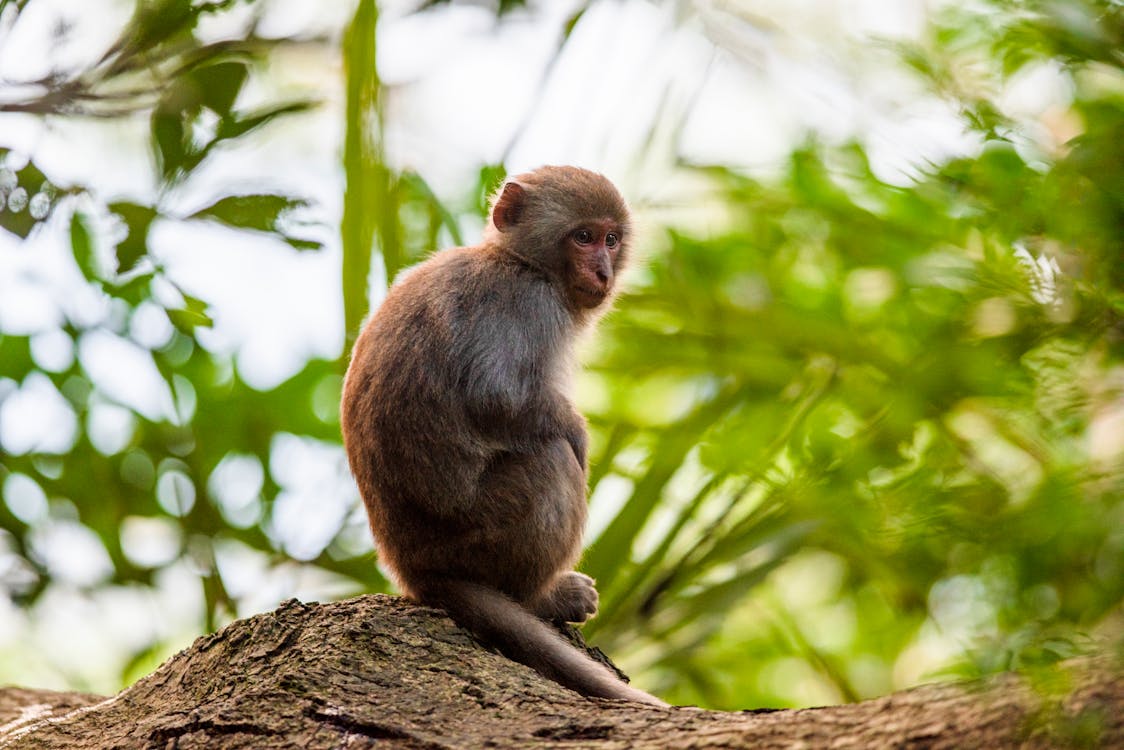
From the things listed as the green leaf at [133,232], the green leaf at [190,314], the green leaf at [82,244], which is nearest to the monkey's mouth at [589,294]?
the green leaf at [82,244]

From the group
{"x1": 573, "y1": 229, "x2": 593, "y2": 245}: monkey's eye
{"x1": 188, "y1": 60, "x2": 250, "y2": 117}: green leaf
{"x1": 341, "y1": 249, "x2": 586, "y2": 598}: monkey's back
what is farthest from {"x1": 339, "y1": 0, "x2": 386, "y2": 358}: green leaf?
{"x1": 188, "y1": 60, "x2": 250, "y2": 117}: green leaf

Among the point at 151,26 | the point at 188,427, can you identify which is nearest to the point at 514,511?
the point at 151,26

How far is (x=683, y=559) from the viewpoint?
4.98 m

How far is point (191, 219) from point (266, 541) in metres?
3.98

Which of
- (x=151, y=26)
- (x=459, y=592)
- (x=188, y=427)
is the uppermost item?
(x=151, y=26)

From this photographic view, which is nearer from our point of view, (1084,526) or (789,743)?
(1084,526)

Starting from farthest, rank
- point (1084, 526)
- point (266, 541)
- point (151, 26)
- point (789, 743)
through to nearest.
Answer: point (266, 541) → point (151, 26) → point (789, 743) → point (1084, 526)

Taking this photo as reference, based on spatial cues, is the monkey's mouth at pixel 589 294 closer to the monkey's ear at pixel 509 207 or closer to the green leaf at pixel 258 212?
the monkey's ear at pixel 509 207

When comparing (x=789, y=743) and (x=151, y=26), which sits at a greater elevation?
(x=151, y=26)

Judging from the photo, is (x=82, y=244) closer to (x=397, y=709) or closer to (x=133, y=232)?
(x=133, y=232)

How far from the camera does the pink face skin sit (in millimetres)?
4520

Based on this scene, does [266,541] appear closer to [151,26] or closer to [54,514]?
[54,514]

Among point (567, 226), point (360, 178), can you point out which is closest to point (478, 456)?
point (567, 226)

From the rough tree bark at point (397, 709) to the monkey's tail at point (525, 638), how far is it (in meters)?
0.09
